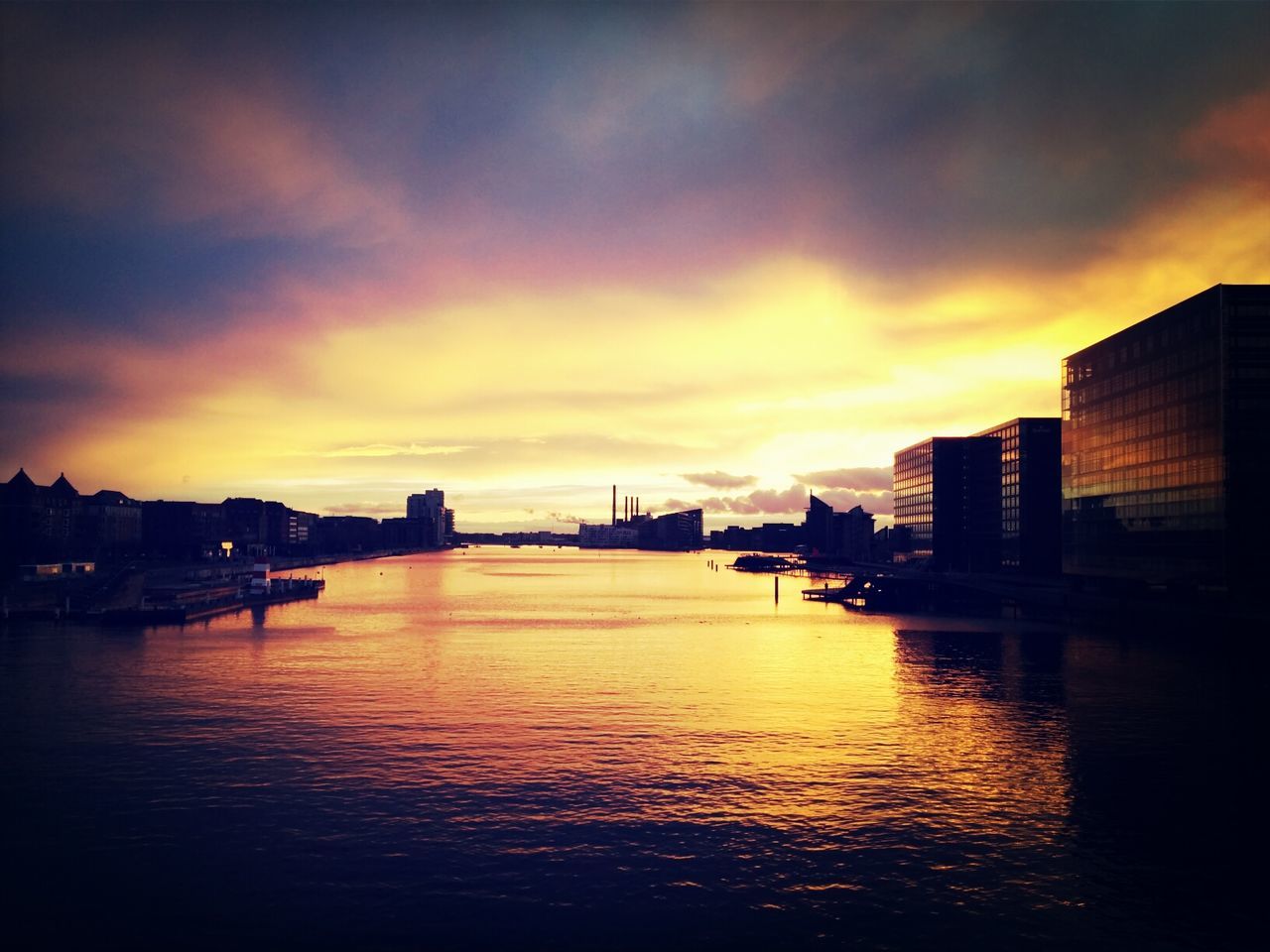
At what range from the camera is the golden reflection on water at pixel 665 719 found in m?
44.6

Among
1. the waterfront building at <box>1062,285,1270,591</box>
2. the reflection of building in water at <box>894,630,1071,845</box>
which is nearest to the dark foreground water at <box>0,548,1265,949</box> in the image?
the reflection of building in water at <box>894,630,1071,845</box>

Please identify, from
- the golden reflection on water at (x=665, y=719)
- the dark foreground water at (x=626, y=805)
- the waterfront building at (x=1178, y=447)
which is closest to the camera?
the dark foreground water at (x=626, y=805)

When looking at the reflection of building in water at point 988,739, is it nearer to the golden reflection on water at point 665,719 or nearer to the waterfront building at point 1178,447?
the golden reflection on water at point 665,719

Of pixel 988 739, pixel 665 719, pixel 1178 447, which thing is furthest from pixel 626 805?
pixel 1178 447

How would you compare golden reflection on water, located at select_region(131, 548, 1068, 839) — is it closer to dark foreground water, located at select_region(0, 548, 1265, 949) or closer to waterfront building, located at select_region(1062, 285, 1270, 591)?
dark foreground water, located at select_region(0, 548, 1265, 949)

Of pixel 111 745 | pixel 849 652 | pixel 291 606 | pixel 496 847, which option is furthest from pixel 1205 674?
pixel 291 606

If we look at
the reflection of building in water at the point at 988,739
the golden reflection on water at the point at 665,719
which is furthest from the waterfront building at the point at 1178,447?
the golden reflection on water at the point at 665,719

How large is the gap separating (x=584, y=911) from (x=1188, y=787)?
35588mm

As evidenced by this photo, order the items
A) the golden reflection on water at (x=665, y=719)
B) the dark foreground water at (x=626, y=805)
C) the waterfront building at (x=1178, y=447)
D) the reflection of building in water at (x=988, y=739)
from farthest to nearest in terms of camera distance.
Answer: the waterfront building at (x=1178, y=447)
the golden reflection on water at (x=665, y=719)
the reflection of building in water at (x=988, y=739)
the dark foreground water at (x=626, y=805)

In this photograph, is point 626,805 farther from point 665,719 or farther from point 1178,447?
point 1178,447

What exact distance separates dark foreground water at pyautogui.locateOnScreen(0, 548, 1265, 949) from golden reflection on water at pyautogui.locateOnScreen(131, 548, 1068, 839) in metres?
0.34

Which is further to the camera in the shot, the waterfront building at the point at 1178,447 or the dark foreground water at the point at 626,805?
the waterfront building at the point at 1178,447

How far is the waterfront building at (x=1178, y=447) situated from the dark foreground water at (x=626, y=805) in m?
29.2

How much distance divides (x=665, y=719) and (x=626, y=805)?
19930mm
